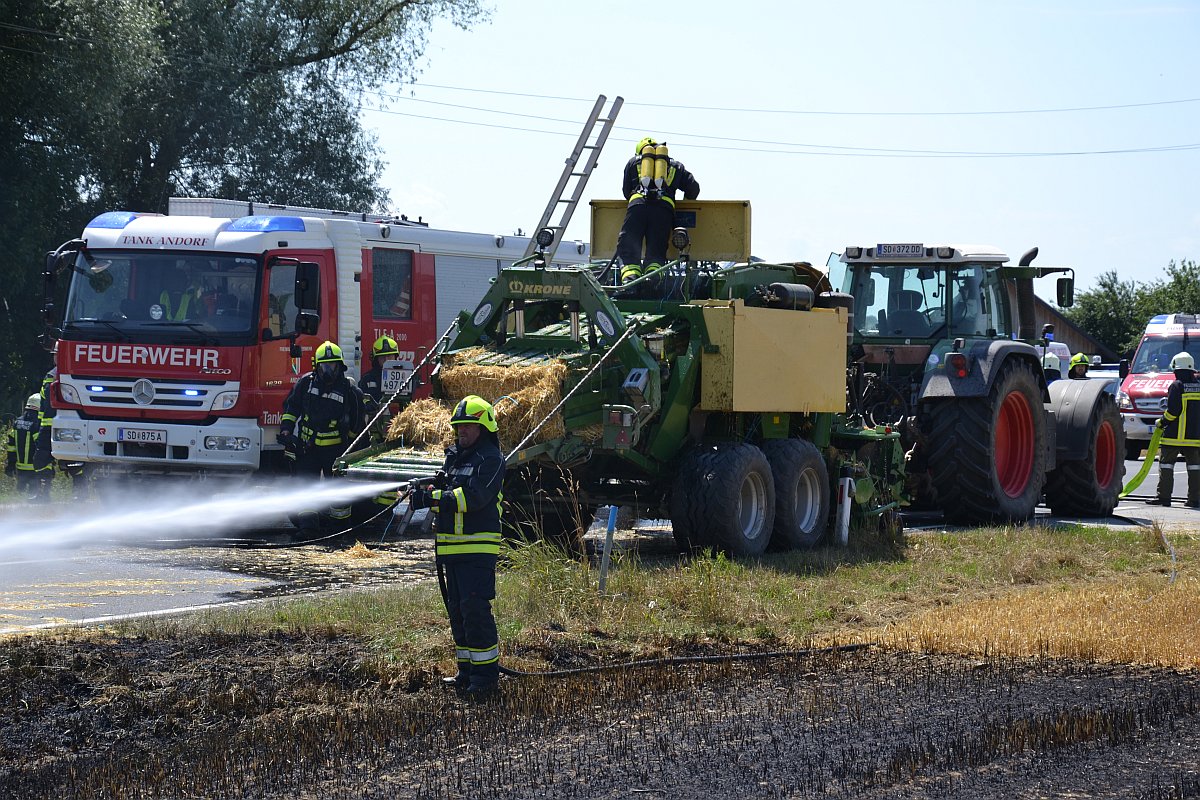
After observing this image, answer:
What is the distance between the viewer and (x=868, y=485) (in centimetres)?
1502

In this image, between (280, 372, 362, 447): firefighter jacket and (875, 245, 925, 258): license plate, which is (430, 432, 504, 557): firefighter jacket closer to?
(280, 372, 362, 447): firefighter jacket

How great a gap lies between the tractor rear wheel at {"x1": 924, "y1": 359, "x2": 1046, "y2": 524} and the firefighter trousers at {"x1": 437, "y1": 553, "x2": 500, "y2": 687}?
8.72 meters

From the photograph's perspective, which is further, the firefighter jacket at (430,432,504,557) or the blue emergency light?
the blue emergency light

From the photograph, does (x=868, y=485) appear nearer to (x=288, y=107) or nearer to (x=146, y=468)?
(x=146, y=468)

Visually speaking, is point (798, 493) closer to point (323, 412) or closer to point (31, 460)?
point (323, 412)

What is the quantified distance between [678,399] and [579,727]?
5.85m

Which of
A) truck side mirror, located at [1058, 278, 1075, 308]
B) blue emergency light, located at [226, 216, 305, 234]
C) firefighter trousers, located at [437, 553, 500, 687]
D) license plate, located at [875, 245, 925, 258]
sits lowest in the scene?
firefighter trousers, located at [437, 553, 500, 687]

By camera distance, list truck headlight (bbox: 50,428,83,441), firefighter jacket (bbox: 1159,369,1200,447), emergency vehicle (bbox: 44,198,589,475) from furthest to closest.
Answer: firefighter jacket (bbox: 1159,369,1200,447) → truck headlight (bbox: 50,428,83,441) → emergency vehicle (bbox: 44,198,589,475)

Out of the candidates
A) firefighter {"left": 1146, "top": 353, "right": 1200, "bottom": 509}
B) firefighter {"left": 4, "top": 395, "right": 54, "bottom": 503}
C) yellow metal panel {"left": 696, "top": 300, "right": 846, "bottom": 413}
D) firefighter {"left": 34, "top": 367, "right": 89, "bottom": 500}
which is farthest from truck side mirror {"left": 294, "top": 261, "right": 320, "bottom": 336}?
firefighter {"left": 1146, "top": 353, "right": 1200, "bottom": 509}

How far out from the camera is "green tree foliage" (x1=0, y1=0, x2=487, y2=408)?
90.0ft

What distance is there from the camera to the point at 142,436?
16.2m

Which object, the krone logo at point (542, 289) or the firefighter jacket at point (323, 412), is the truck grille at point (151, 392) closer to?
the firefighter jacket at point (323, 412)

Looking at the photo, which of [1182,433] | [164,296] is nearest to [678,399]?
[164,296]

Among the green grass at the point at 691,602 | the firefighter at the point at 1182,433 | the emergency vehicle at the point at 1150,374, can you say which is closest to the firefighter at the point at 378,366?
the green grass at the point at 691,602
